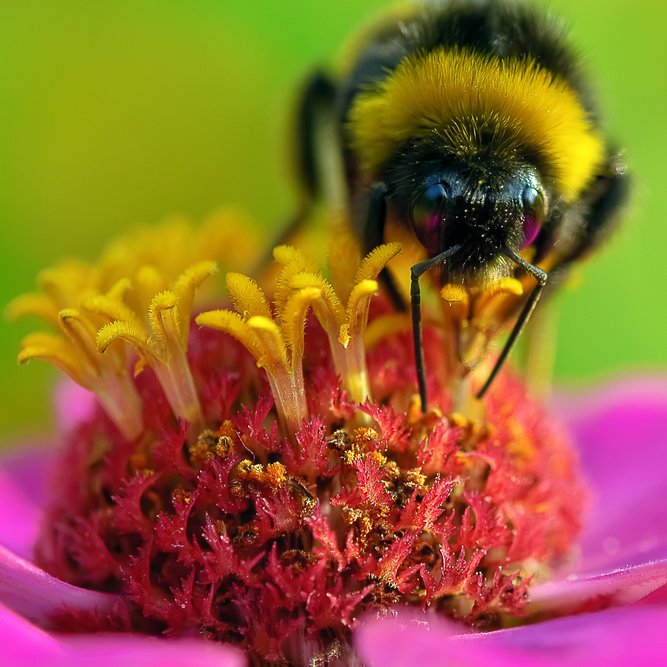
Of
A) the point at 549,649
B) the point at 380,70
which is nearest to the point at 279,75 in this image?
the point at 380,70

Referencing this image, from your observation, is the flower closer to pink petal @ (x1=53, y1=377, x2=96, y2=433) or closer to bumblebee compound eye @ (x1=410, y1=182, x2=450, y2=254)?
bumblebee compound eye @ (x1=410, y1=182, x2=450, y2=254)

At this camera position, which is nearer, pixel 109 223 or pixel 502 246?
pixel 502 246

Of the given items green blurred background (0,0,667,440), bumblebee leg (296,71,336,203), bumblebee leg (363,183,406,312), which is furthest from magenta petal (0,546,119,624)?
green blurred background (0,0,667,440)

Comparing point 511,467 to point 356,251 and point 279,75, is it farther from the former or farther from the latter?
point 279,75

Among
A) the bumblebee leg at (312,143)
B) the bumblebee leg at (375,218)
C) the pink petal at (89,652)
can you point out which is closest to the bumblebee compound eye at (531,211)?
the bumblebee leg at (375,218)

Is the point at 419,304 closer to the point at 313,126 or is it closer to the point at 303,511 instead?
the point at 303,511

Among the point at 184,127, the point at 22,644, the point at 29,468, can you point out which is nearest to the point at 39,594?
the point at 22,644
